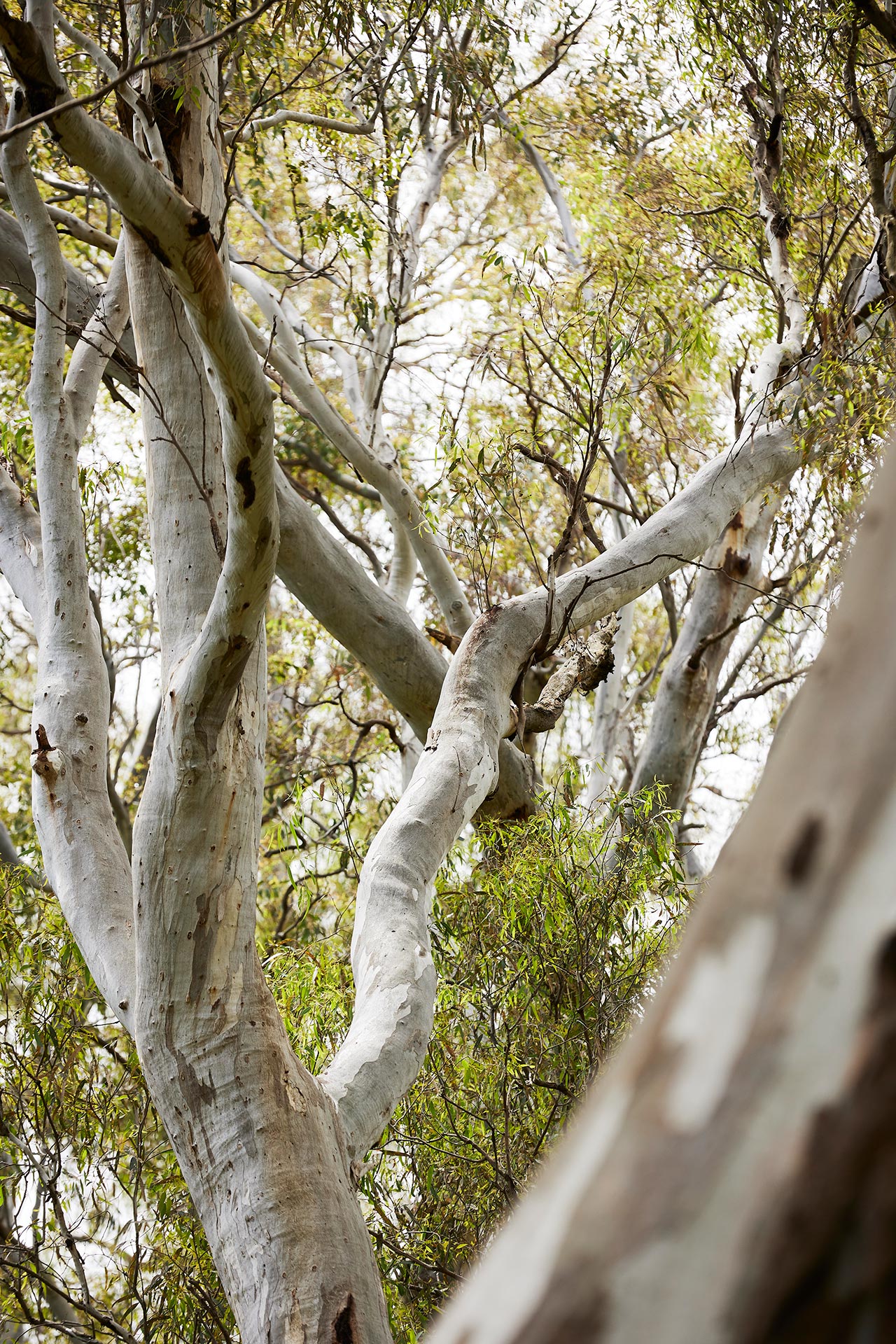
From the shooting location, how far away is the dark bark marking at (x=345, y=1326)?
6.02 ft

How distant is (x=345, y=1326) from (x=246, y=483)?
58.2 inches

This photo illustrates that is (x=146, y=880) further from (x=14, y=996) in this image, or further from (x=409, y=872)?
(x=14, y=996)

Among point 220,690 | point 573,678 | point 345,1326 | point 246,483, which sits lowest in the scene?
point 345,1326

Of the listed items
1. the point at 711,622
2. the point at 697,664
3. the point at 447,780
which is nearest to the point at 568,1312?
the point at 447,780

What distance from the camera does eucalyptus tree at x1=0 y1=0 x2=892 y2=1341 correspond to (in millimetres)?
2006

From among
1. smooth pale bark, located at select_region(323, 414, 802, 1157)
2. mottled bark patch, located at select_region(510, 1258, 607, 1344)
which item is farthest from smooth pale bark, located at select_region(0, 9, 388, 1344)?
mottled bark patch, located at select_region(510, 1258, 607, 1344)

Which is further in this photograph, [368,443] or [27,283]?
[368,443]

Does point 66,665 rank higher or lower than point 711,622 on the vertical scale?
lower

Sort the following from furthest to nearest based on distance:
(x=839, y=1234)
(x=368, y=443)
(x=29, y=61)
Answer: (x=368, y=443) → (x=29, y=61) → (x=839, y=1234)

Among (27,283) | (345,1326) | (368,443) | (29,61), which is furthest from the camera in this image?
(368,443)

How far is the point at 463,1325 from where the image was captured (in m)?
0.48

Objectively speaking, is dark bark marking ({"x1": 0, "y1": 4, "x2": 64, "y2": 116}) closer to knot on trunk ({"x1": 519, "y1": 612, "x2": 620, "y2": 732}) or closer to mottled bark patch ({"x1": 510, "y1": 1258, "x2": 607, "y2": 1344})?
mottled bark patch ({"x1": 510, "y1": 1258, "x2": 607, "y2": 1344})

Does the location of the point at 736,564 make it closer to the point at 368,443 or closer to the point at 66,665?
the point at 368,443

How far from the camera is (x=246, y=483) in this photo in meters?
1.91
